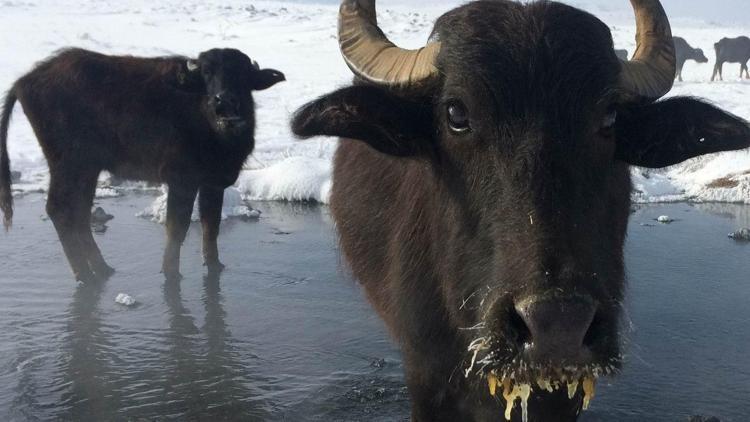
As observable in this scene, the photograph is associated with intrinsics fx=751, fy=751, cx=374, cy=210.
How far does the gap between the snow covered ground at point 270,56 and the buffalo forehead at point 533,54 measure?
2.51 feet

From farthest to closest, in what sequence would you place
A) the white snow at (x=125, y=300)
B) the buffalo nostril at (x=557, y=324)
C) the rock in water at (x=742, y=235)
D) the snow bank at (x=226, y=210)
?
the snow bank at (x=226, y=210), the rock in water at (x=742, y=235), the white snow at (x=125, y=300), the buffalo nostril at (x=557, y=324)

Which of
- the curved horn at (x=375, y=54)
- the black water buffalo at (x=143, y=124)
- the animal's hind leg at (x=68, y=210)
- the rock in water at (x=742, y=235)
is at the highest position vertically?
the curved horn at (x=375, y=54)

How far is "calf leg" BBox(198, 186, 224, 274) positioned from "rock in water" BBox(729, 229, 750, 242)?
571 cm

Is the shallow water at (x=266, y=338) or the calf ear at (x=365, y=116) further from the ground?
the calf ear at (x=365, y=116)

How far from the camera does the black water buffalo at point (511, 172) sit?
240 centimetres

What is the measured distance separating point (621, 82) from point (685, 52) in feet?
109

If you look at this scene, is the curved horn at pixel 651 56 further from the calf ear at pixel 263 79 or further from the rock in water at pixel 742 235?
the rock in water at pixel 742 235

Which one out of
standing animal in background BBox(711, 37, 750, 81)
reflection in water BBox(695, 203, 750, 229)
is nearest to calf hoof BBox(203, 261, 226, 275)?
reflection in water BBox(695, 203, 750, 229)

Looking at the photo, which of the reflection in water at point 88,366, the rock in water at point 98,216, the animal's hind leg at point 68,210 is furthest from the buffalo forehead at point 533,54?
the rock in water at point 98,216

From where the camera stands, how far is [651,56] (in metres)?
3.25

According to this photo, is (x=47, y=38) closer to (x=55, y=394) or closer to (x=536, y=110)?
(x=55, y=394)

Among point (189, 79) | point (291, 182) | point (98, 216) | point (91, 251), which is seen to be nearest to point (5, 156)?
point (98, 216)

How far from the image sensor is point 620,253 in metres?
3.29

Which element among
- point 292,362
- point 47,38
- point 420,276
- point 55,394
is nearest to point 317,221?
point 292,362
